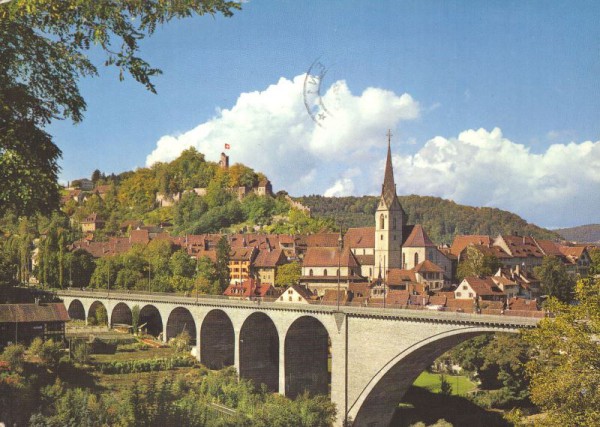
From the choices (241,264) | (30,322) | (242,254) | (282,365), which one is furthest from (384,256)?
(30,322)

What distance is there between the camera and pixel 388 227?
62.8 meters

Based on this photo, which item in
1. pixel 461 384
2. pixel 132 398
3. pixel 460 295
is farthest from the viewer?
pixel 460 295

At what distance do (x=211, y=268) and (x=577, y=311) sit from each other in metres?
49.1

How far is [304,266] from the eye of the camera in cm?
6269

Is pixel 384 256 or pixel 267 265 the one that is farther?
pixel 267 265

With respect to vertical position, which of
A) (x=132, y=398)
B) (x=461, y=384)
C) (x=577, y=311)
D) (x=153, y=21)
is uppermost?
(x=153, y=21)

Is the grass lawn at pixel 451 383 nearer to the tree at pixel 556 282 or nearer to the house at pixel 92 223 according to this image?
the tree at pixel 556 282

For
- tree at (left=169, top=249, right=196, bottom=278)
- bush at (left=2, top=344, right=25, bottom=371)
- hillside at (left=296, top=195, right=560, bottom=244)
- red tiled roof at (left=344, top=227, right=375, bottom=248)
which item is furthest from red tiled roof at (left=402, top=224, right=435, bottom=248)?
bush at (left=2, top=344, right=25, bottom=371)

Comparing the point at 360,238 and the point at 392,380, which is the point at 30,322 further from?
the point at 360,238

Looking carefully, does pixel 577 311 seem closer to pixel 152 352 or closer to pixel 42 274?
pixel 152 352

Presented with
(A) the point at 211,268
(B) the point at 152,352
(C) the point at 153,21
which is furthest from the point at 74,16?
(A) the point at 211,268

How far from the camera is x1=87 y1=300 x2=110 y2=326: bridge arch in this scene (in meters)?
57.2

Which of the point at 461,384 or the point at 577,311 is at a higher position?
the point at 577,311

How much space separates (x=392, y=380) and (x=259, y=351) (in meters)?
13.7
